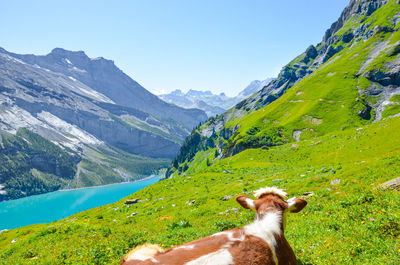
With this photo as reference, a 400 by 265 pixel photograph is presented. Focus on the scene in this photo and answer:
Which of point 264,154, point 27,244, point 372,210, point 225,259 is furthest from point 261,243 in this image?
point 264,154

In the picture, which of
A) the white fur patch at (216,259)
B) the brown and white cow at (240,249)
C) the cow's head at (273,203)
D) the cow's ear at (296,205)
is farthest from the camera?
the cow's ear at (296,205)

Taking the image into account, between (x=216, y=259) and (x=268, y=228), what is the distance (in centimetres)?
146

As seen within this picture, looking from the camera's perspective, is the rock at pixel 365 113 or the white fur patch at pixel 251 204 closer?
the white fur patch at pixel 251 204

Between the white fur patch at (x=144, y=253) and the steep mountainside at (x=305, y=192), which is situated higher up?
the white fur patch at (x=144, y=253)

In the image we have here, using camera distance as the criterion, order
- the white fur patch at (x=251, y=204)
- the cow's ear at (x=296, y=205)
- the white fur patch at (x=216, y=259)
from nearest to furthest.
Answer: the white fur patch at (x=216, y=259), the cow's ear at (x=296, y=205), the white fur patch at (x=251, y=204)

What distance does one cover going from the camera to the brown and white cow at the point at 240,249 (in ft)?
12.0

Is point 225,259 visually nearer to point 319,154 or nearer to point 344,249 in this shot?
point 344,249

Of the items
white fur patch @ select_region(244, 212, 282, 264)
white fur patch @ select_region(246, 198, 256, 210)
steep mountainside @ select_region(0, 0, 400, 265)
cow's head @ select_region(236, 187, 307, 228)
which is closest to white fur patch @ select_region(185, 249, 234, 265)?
white fur patch @ select_region(244, 212, 282, 264)

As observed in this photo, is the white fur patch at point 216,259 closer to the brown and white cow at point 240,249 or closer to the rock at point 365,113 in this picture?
the brown and white cow at point 240,249

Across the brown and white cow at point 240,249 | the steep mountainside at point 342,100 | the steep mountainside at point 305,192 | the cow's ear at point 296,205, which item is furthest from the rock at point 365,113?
the brown and white cow at point 240,249

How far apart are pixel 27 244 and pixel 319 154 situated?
4862 cm

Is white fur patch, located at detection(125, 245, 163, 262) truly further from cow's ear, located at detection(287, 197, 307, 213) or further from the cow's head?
cow's ear, located at detection(287, 197, 307, 213)

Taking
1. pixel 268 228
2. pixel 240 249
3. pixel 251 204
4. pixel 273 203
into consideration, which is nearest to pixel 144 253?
pixel 240 249

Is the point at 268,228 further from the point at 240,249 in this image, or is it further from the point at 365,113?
the point at 365,113
